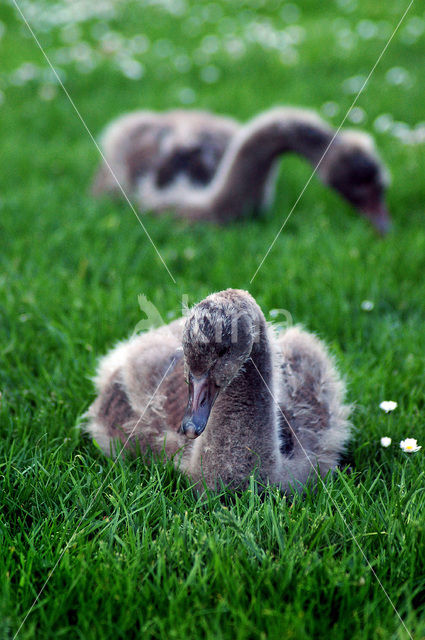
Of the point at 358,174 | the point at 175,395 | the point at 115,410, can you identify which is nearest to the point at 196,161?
the point at 358,174

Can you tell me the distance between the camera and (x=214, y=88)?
31.5 ft

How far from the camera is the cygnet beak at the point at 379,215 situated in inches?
225

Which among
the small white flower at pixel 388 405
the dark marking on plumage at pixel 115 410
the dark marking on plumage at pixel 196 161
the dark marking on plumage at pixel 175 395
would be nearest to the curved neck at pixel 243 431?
the dark marking on plumage at pixel 175 395

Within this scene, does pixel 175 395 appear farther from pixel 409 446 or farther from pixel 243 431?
pixel 409 446

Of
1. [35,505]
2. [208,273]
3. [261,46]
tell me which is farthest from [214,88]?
[35,505]

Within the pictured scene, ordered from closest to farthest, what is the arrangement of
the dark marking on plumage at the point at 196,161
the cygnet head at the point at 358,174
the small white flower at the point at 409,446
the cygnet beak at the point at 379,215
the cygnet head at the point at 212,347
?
the cygnet head at the point at 212,347, the small white flower at the point at 409,446, the cygnet beak at the point at 379,215, the cygnet head at the point at 358,174, the dark marking on plumage at the point at 196,161

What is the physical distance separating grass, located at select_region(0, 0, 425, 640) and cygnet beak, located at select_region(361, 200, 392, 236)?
10 cm

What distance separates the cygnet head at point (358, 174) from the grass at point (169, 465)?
0.18 meters

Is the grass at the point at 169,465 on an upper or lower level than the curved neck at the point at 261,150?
lower

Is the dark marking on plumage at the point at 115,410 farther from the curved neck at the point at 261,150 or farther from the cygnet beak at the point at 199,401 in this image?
the curved neck at the point at 261,150

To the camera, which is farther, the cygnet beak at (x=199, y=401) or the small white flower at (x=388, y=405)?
the small white flower at (x=388, y=405)

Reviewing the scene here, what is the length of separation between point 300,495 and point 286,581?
53 centimetres

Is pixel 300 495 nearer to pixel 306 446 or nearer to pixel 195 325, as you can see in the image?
pixel 306 446

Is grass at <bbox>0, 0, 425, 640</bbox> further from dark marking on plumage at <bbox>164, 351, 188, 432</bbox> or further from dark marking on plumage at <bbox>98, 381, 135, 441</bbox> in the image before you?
dark marking on plumage at <bbox>164, 351, 188, 432</bbox>
